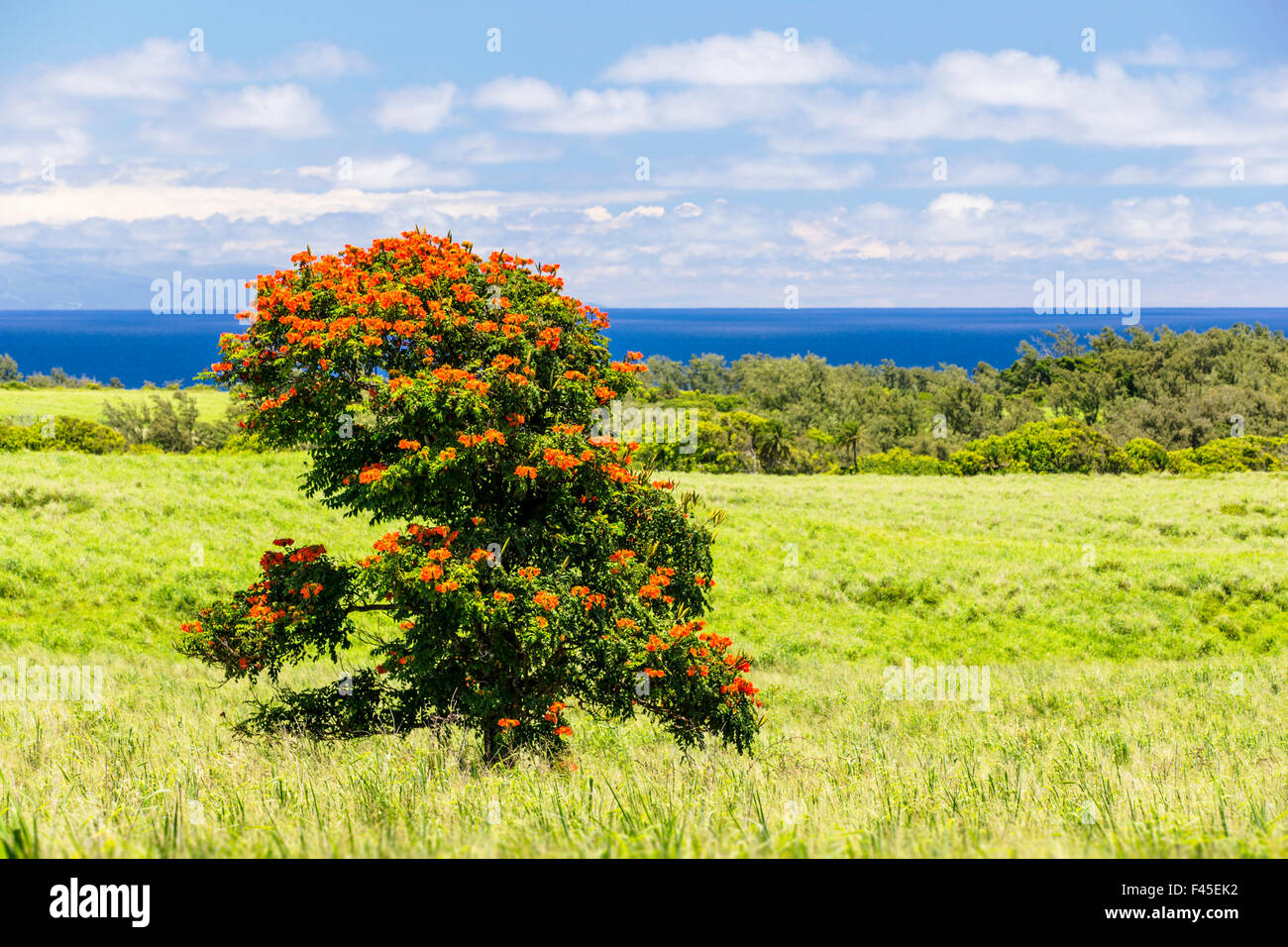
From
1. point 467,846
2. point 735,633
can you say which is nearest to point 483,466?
point 467,846

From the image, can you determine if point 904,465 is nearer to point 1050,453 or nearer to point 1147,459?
point 1050,453

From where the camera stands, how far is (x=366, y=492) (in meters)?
8.59

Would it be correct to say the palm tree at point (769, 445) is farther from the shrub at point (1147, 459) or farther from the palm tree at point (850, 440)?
the shrub at point (1147, 459)

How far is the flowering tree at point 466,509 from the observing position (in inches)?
323

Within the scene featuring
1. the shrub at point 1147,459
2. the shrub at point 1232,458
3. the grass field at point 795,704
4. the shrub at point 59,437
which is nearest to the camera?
the grass field at point 795,704

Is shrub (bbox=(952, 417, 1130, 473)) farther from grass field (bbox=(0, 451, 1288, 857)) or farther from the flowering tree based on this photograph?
the flowering tree

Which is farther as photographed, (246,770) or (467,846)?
(246,770)

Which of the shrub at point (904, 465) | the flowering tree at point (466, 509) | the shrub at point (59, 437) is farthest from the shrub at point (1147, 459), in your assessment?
the shrub at point (59, 437)

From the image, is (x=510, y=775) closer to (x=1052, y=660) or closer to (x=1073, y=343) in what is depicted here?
(x=1052, y=660)

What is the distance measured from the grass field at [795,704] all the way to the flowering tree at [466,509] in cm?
82

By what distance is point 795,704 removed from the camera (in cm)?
1645

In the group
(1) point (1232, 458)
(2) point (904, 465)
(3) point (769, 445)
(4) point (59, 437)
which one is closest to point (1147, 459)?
(1) point (1232, 458)
